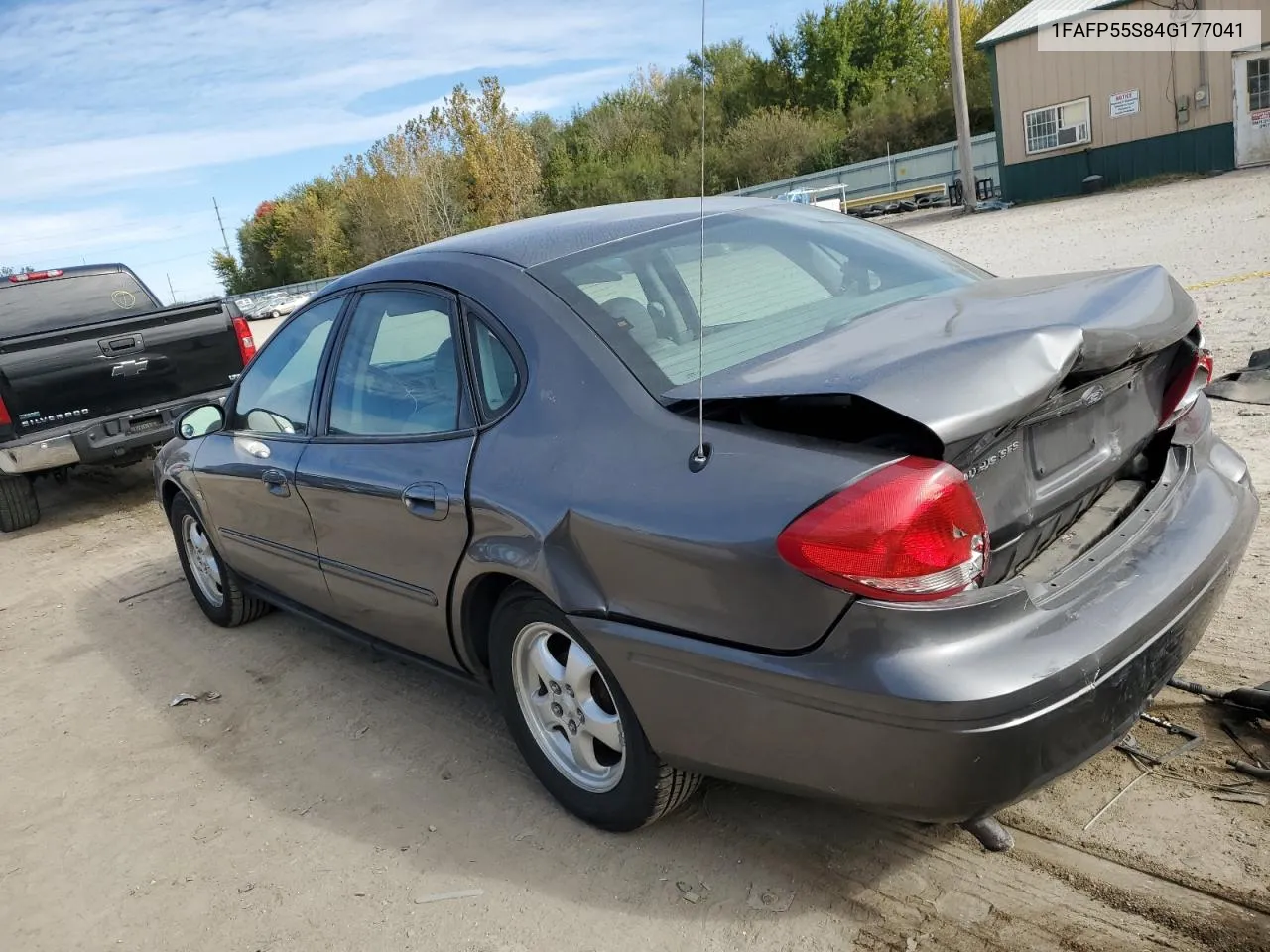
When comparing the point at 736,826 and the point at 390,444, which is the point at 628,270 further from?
the point at 736,826

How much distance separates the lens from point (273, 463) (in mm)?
3990

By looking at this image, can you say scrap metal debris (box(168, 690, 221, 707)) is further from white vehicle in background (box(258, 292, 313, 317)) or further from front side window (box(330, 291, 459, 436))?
white vehicle in background (box(258, 292, 313, 317))

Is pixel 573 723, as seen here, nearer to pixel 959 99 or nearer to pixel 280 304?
pixel 959 99

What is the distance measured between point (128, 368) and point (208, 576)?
351 cm

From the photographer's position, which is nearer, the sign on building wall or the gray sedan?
the gray sedan

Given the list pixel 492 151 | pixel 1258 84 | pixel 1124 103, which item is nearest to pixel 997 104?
Answer: pixel 1124 103

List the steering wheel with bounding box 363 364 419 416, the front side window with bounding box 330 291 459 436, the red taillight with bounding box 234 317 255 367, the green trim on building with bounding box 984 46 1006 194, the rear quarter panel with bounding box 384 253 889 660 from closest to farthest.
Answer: the rear quarter panel with bounding box 384 253 889 660 → the front side window with bounding box 330 291 459 436 → the steering wheel with bounding box 363 364 419 416 → the red taillight with bounding box 234 317 255 367 → the green trim on building with bounding box 984 46 1006 194

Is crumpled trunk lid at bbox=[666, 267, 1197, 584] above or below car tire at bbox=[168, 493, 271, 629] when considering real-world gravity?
above

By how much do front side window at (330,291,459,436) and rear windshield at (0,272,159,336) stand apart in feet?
19.1

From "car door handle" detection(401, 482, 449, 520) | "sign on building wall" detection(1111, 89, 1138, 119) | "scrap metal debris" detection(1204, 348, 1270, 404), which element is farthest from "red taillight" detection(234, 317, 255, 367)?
"sign on building wall" detection(1111, 89, 1138, 119)

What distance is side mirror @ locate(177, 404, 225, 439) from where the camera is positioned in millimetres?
4676

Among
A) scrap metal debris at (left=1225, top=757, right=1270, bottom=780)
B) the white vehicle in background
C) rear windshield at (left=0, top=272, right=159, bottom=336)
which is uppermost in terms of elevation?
rear windshield at (left=0, top=272, right=159, bottom=336)

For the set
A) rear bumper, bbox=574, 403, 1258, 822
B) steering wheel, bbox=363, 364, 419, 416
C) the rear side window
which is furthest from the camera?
steering wheel, bbox=363, 364, 419, 416

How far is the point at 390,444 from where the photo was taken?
130 inches
